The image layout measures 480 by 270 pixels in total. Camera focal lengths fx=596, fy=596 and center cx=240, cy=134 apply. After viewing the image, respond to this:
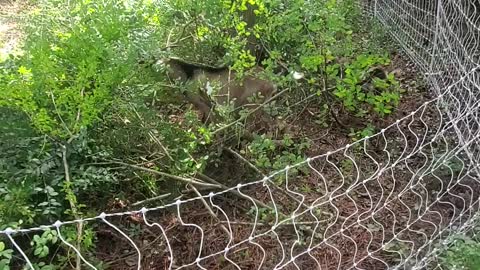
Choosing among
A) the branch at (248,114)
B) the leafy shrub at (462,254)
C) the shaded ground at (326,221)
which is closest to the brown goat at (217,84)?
the branch at (248,114)

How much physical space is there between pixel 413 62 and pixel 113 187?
74.8 inches

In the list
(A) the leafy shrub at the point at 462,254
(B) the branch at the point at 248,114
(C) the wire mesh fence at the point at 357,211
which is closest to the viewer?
(A) the leafy shrub at the point at 462,254

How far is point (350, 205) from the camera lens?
2562 mm

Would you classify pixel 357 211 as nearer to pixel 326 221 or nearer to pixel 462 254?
pixel 326 221

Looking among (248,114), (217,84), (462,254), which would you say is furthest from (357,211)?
(217,84)

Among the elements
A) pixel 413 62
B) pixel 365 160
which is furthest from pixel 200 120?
pixel 413 62

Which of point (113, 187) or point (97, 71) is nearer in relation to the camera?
point (97, 71)

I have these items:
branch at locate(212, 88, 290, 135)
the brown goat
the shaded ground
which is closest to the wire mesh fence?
the shaded ground

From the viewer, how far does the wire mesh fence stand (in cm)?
225

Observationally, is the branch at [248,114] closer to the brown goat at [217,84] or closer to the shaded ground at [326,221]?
the brown goat at [217,84]

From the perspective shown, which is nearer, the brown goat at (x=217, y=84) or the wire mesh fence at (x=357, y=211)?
the wire mesh fence at (x=357, y=211)

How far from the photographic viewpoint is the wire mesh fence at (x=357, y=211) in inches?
88.4

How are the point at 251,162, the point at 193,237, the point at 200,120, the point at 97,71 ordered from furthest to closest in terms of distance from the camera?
the point at 200,120
the point at 251,162
the point at 193,237
the point at 97,71

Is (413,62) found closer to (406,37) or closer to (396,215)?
(406,37)
